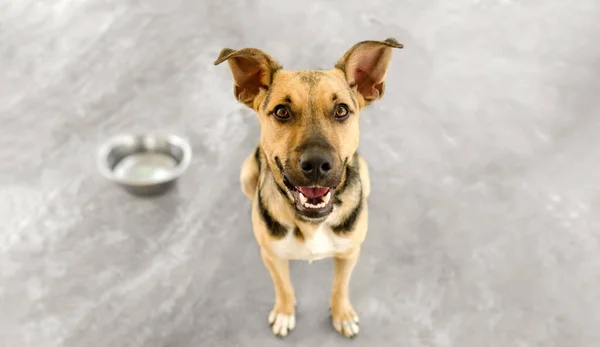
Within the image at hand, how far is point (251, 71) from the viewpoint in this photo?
2.94 meters

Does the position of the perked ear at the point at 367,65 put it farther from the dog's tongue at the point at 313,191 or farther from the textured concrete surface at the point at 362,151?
the textured concrete surface at the point at 362,151

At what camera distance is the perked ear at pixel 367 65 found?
2.81m

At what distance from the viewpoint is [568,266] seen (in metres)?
3.98

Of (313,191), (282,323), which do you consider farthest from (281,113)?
(282,323)

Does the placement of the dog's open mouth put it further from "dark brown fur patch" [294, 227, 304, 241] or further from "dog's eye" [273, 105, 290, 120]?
"dog's eye" [273, 105, 290, 120]

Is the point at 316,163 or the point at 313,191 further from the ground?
the point at 316,163

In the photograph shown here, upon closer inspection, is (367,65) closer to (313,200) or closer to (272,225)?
(313,200)

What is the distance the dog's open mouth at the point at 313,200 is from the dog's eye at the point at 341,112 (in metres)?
0.38

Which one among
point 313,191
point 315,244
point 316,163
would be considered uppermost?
point 316,163

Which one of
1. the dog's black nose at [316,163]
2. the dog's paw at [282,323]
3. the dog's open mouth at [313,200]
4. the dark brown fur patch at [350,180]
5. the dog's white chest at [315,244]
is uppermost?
the dog's black nose at [316,163]

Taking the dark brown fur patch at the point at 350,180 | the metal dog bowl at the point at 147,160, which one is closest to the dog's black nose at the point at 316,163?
the dark brown fur patch at the point at 350,180

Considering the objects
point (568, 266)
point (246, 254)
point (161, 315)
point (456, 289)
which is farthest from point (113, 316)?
point (568, 266)

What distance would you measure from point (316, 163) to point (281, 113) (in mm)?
413

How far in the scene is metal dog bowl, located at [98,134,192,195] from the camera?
13.6ft
